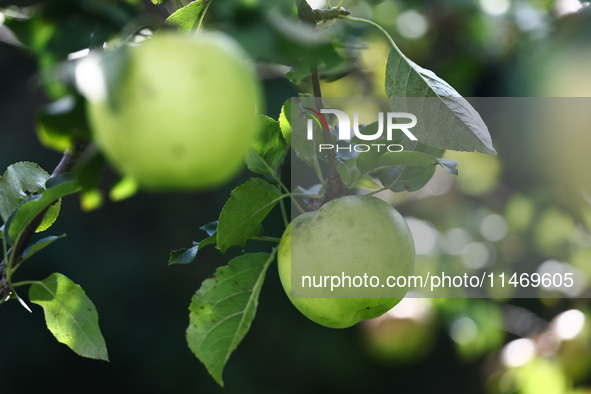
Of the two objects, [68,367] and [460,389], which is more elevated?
[68,367]

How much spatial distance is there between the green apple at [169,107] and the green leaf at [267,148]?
10.9 inches

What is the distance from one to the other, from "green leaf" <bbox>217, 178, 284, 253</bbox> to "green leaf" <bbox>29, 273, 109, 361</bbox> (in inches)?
6.9

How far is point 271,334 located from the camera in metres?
2.31

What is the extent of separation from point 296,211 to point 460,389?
218cm

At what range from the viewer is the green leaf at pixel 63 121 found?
0.77 feet

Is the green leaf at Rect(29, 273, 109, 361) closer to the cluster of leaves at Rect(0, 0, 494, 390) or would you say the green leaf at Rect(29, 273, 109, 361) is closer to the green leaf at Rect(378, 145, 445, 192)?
the cluster of leaves at Rect(0, 0, 494, 390)

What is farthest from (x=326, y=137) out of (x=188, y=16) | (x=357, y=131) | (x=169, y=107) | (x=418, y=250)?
(x=418, y=250)

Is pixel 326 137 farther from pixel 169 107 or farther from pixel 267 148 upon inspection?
pixel 169 107

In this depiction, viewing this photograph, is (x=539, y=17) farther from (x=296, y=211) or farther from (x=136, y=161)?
(x=136, y=161)

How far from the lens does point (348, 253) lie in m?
0.44

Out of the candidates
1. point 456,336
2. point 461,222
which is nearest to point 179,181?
point 456,336

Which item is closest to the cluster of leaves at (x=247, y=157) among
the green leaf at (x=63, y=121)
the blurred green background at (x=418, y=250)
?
the green leaf at (x=63, y=121)

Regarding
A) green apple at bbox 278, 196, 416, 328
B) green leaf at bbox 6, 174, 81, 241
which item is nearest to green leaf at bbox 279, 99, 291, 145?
green apple at bbox 278, 196, 416, 328

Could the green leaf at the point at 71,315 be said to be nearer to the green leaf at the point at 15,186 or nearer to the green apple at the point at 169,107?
the green leaf at the point at 15,186
